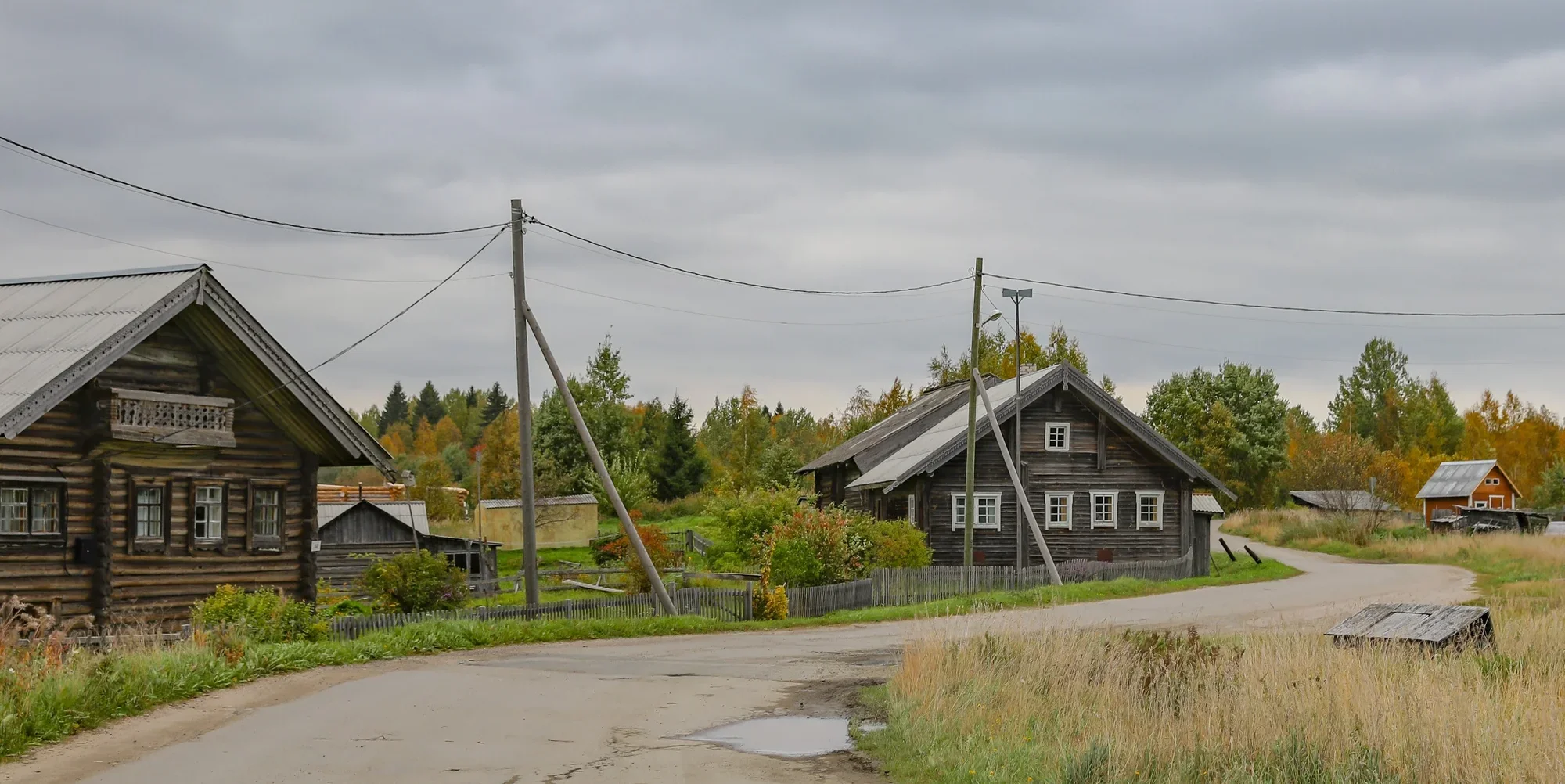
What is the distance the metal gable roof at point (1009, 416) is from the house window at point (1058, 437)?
1233mm

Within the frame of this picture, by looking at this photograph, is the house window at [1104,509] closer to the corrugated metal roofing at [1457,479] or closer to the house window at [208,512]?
the house window at [208,512]

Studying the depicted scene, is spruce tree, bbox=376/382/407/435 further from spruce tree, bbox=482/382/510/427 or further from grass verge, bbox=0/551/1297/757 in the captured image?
grass verge, bbox=0/551/1297/757

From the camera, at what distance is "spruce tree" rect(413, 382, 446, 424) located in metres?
189

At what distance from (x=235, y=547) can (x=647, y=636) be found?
8.56 metres

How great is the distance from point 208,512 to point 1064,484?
30.2 metres

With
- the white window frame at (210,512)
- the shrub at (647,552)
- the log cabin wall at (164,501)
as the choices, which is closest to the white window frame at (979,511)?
the shrub at (647,552)

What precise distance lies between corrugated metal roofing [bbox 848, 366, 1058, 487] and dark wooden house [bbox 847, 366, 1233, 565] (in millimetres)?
91

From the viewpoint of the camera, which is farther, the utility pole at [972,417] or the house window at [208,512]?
the utility pole at [972,417]

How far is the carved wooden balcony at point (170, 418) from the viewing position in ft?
87.0

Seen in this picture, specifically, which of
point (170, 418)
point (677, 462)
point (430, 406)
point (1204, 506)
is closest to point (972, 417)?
point (1204, 506)

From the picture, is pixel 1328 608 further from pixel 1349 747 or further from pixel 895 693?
pixel 1349 747

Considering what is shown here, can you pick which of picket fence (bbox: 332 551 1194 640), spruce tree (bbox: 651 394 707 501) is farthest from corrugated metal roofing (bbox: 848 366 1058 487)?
spruce tree (bbox: 651 394 707 501)

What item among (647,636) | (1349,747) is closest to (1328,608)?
(647,636)

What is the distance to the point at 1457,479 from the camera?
319 feet
